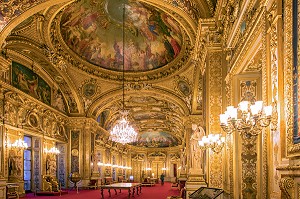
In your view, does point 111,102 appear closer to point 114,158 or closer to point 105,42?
point 105,42

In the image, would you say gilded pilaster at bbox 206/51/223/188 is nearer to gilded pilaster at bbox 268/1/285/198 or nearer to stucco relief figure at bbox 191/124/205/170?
stucco relief figure at bbox 191/124/205/170

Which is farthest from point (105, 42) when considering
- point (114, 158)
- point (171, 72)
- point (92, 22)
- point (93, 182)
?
point (114, 158)

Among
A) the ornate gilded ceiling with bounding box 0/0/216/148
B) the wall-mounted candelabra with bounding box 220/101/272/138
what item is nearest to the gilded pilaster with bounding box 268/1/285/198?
the wall-mounted candelabra with bounding box 220/101/272/138

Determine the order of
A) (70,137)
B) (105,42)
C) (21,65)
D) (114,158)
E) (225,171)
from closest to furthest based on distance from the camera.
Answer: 1. (225,171)
2. (21,65)
3. (105,42)
4. (70,137)
5. (114,158)

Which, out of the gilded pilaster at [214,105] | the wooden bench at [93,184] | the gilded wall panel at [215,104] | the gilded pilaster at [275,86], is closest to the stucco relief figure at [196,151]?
the gilded pilaster at [214,105]

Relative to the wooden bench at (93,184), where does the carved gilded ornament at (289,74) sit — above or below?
above

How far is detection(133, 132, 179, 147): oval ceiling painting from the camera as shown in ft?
152

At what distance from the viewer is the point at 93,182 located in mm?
23578

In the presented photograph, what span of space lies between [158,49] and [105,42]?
278 centimetres

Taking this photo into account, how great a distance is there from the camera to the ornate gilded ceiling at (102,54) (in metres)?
16.1

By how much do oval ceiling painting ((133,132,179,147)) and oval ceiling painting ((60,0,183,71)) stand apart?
25045 mm

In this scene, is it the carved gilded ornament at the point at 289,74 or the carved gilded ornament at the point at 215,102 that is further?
the carved gilded ornament at the point at 215,102

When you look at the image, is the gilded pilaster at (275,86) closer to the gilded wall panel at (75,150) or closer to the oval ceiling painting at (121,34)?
the oval ceiling painting at (121,34)

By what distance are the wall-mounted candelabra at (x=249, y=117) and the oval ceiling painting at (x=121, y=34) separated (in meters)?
10.8
